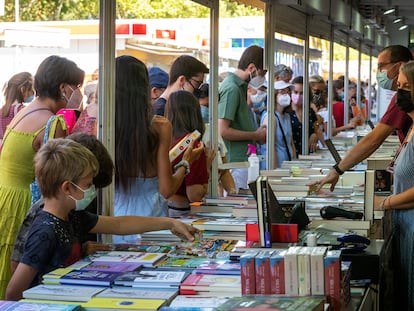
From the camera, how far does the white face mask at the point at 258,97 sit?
7252 millimetres

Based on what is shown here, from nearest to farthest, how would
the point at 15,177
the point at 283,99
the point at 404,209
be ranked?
1. the point at 15,177
2. the point at 404,209
3. the point at 283,99

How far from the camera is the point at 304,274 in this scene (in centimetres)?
241

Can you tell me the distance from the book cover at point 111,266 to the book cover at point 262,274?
1.82ft

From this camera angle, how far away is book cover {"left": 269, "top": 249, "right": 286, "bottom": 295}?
241cm

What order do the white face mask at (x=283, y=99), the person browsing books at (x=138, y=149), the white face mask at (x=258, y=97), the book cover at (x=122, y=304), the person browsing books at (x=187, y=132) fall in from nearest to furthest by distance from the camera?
the book cover at (x=122, y=304) < the person browsing books at (x=138, y=149) < the person browsing books at (x=187, y=132) < the white face mask at (x=258, y=97) < the white face mask at (x=283, y=99)

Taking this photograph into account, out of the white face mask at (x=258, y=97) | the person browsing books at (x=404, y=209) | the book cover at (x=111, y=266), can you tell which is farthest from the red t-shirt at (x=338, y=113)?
the book cover at (x=111, y=266)

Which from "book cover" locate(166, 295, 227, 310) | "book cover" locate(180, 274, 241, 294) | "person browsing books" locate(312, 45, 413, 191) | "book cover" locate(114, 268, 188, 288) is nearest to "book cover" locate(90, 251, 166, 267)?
"book cover" locate(114, 268, 188, 288)

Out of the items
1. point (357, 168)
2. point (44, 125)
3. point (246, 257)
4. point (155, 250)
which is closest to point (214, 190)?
point (357, 168)

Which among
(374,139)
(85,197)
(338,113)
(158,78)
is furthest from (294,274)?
(338,113)

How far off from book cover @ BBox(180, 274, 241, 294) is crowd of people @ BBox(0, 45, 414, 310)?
1.70ft

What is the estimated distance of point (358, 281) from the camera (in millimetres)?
3037

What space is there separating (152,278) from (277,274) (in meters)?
0.46

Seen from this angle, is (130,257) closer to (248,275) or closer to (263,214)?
(263,214)

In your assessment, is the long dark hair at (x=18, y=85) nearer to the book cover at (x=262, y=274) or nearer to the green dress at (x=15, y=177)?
the green dress at (x=15, y=177)
